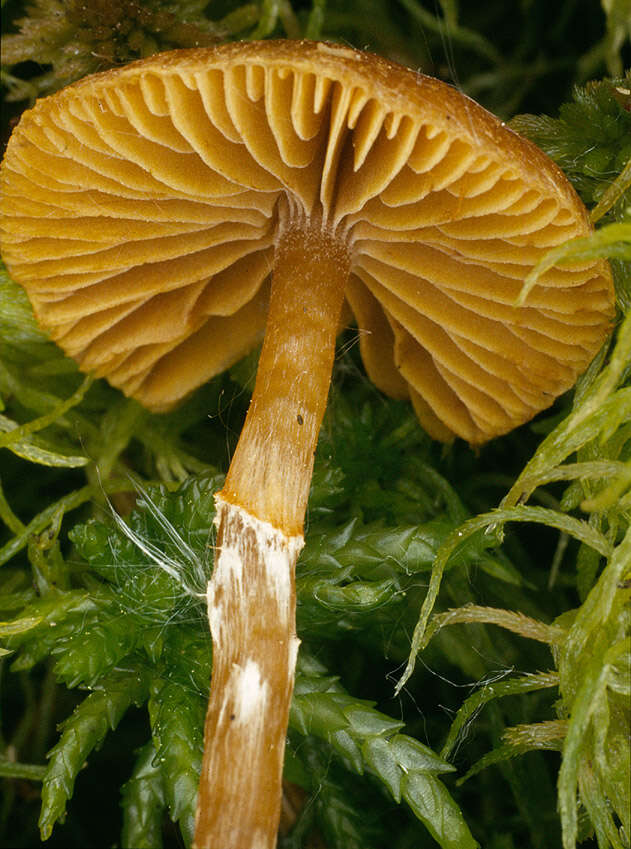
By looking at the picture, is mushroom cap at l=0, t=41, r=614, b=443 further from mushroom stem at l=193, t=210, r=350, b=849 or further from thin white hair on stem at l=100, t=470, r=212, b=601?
thin white hair on stem at l=100, t=470, r=212, b=601

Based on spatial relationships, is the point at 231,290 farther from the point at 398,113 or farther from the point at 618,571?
the point at 618,571

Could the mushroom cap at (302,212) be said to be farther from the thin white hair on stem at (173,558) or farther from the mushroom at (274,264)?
the thin white hair on stem at (173,558)

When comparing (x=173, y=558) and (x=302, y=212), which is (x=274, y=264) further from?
(x=173, y=558)

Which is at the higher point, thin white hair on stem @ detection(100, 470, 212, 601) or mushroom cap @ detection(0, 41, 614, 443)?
mushroom cap @ detection(0, 41, 614, 443)

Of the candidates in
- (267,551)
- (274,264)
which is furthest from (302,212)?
(267,551)

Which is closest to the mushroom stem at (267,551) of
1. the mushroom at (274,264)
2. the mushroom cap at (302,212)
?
the mushroom at (274,264)

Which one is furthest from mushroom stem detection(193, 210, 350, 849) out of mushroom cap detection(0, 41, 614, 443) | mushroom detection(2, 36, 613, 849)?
mushroom cap detection(0, 41, 614, 443)

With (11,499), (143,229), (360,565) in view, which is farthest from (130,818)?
(143,229)

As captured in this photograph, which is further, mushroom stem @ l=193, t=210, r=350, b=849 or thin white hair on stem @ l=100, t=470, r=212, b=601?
thin white hair on stem @ l=100, t=470, r=212, b=601
